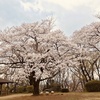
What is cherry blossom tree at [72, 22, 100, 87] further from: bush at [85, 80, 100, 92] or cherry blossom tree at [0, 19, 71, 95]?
bush at [85, 80, 100, 92]

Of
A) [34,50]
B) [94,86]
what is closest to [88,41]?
[94,86]

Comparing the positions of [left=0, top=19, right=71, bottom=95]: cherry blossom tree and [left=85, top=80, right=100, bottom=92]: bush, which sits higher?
[left=0, top=19, right=71, bottom=95]: cherry blossom tree

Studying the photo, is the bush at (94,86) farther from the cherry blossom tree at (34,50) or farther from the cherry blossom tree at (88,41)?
the cherry blossom tree at (34,50)

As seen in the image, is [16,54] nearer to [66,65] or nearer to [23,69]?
[23,69]

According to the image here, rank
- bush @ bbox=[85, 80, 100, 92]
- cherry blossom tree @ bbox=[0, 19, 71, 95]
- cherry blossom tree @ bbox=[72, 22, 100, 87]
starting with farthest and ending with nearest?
cherry blossom tree @ bbox=[72, 22, 100, 87]
bush @ bbox=[85, 80, 100, 92]
cherry blossom tree @ bbox=[0, 19, 71, 95]

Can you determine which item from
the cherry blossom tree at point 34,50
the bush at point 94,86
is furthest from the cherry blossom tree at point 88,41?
the bush at point 94,86

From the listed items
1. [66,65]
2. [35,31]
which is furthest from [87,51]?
[35,31]

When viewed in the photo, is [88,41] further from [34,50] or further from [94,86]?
[34,50]

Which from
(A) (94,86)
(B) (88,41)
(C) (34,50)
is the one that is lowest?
(A) (94,86)

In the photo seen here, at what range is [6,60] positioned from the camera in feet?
78.2

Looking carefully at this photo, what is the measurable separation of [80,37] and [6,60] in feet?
34.6

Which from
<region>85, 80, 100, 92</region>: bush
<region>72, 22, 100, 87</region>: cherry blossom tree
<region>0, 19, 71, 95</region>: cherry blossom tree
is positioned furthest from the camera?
<region>72, 22, 100, 87</region>: cherry blossom tree

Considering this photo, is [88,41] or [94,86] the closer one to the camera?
[94,86]

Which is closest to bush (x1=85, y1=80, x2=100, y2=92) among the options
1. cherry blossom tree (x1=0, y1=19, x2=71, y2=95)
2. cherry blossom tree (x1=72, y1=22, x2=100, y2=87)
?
cherry blossom tree (x1=72, y1=22, x2=100, y2=87)
